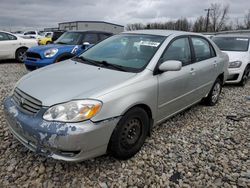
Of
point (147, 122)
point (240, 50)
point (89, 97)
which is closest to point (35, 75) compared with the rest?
point (89, 97)

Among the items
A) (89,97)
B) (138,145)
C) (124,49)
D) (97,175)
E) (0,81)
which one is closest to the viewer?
(89,97)

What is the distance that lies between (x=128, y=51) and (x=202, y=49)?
1619mm

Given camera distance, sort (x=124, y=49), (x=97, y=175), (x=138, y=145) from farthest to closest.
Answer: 1. (x=124, y=49)
2. (x=138, y=145)
3. (x=97, y=175)

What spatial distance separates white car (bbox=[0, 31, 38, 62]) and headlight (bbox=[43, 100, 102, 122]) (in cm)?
874

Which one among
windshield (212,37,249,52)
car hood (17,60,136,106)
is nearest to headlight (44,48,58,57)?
car hood (17,60,136,106)

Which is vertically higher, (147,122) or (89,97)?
(89,97)

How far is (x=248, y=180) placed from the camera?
8.11ft

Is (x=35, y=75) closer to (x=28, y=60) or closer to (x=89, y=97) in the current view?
(x=89, y=97)

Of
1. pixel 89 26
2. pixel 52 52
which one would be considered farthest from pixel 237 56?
pixel 89 26

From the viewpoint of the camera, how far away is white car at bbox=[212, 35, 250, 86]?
249 inches

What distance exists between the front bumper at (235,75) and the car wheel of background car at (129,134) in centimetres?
450

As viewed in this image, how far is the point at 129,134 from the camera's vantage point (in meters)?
2.66

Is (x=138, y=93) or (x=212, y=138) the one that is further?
(x=212, y=138)

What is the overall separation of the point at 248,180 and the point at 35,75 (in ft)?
9.28
